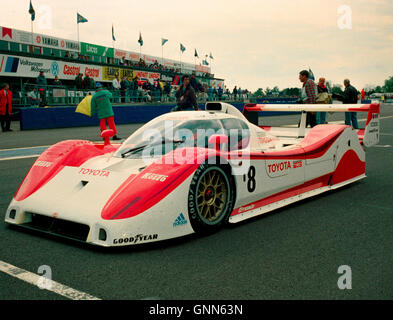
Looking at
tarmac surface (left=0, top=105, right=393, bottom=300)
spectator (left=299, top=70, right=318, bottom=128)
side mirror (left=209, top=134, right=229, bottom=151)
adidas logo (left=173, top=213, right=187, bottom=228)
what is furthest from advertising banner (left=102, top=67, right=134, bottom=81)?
adidas logo (left=173, top=213, right=187, bottom=228)

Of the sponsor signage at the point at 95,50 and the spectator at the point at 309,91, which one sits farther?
Answer: the sponsor signage at the point at 95,50

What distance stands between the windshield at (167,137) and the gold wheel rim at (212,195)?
49cm

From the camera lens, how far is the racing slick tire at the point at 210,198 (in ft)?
12.7

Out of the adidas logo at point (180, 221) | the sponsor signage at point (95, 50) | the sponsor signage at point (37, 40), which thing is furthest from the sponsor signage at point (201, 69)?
the adidas logo at point (180, 221)

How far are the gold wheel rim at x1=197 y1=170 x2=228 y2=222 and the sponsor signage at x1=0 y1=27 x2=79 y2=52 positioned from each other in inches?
1113

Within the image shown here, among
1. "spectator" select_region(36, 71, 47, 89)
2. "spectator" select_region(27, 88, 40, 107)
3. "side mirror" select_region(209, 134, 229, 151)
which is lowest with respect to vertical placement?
"side mirror" select_region(209, 134, 229, 151)

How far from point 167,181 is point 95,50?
121 feet

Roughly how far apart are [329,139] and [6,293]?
14.8ft

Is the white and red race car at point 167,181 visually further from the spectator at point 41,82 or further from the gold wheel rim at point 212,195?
the spectator at point 41,82

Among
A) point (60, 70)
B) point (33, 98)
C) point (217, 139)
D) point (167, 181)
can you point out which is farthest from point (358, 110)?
point (60, 70)

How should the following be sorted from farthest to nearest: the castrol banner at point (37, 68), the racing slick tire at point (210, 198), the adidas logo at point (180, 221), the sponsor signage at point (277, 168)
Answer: the castrol banner at point (37, 68)
the sponsor signage at point (277, 168)
the racing slick tire at point (210, 198)
the adidas logo at point (180, 221)

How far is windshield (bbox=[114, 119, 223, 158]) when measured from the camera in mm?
4500

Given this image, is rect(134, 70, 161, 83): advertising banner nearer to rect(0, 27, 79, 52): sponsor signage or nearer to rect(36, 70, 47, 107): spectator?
rect(0, 27, 79, 52): sponsor signage

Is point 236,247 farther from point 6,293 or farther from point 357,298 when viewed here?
point 6,293
